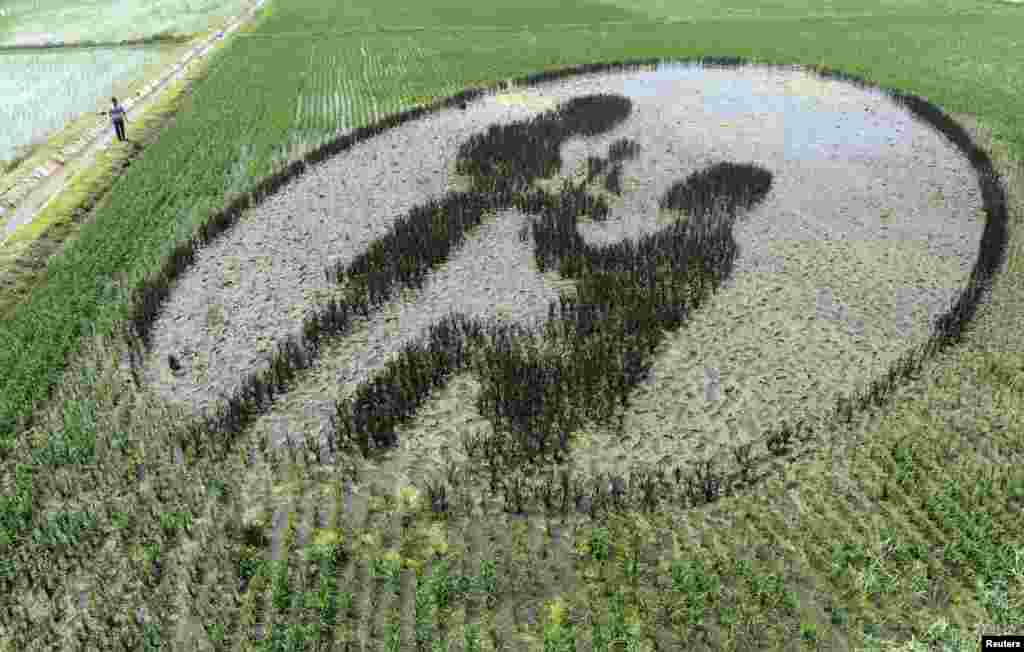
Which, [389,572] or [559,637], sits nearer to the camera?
[559,637]

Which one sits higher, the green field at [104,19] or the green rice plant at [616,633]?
the green field at [104,19]

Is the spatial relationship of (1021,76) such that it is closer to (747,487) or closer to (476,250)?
(476,250)

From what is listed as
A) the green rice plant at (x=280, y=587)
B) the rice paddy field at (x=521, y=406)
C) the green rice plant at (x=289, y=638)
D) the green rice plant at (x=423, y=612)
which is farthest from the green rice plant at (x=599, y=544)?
the green rice plant at (x=280, y=587)

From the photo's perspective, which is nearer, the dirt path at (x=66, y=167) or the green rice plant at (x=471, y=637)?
the green rice plant at (x=471, y=637)

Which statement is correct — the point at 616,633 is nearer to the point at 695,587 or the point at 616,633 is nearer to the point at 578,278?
the point at 695,587

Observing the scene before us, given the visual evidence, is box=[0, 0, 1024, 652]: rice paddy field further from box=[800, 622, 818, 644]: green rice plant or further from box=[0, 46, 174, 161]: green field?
box=[0, 46, 174, 161]: green field

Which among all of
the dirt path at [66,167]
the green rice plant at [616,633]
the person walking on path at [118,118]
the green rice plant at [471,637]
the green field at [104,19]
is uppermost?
the green field at [104,19]

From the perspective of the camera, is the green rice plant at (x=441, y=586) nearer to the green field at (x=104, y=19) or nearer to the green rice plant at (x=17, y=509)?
the green rice plant at (x=17, y=509)

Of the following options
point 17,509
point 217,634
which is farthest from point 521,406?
point 17,509
